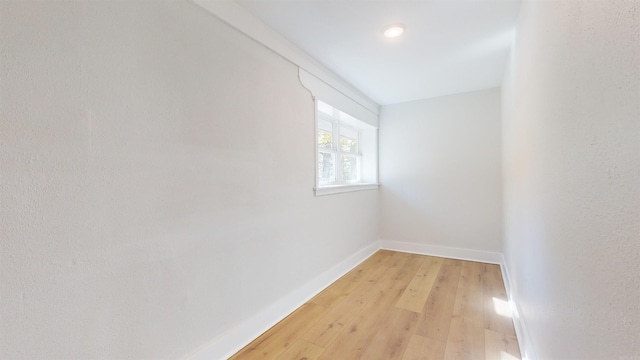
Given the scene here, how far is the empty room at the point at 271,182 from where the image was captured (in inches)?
29.3

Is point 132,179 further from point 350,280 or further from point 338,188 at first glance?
point 350,280

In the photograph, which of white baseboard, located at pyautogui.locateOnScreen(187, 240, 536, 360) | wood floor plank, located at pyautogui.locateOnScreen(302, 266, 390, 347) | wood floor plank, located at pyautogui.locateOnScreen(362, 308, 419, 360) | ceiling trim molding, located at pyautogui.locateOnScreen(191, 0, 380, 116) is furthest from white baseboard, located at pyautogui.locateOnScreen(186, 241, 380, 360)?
ceiling trim molding, located at pyautogui.locateOnScreen(191, 0, 380, 116)

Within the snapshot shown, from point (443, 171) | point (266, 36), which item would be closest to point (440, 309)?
point (443, 171)

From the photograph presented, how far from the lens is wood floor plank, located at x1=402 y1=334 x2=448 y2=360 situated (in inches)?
63.6

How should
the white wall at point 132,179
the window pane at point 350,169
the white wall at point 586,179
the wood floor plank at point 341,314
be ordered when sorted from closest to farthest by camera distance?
1. the white wall at point 586,179
2. the white wall at point 132,179
3. the wood floor plank at point 341,314
4. the window pane at point 350,169

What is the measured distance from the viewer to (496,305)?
222 cm

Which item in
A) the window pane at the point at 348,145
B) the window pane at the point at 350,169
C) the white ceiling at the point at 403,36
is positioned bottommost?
the window pane at the point at 350,169

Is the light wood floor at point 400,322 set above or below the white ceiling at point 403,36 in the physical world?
below

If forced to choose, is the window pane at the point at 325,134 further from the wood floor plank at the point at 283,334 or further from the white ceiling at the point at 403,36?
the wood floor plank at the point at 283,334

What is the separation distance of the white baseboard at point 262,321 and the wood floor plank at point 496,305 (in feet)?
4.56

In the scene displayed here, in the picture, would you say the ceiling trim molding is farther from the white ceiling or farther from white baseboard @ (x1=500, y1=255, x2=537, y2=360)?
white baseboard @ (x1=500, y1=255, x2=537, y2=360)

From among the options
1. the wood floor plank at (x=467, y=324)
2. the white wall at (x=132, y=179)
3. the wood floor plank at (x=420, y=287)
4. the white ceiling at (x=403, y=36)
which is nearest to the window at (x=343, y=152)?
the white ceiling at (x=403, y=36)

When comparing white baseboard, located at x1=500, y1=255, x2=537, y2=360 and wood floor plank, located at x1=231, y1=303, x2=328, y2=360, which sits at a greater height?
white baseboard, located at x1=500, y1=255, x2=537, y2=360

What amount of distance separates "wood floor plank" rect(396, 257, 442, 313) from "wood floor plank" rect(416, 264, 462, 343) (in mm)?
49
